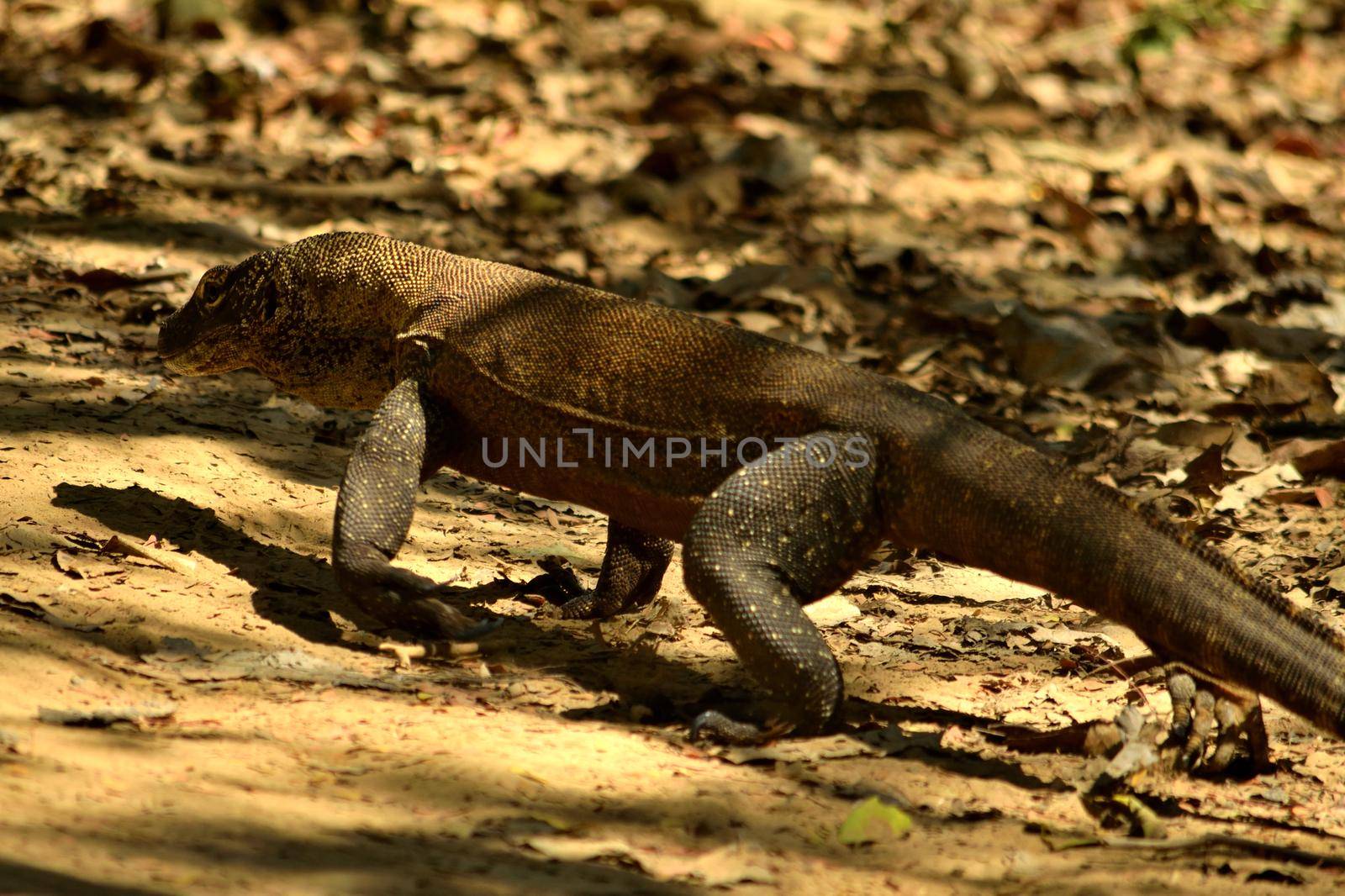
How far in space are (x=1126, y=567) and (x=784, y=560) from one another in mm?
951

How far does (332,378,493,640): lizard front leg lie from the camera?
4.38 meters

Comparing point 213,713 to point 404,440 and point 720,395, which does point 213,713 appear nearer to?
point 404,440

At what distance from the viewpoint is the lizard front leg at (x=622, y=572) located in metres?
5.16

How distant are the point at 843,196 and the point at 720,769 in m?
6.63

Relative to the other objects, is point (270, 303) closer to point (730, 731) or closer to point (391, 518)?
point (391, 518)

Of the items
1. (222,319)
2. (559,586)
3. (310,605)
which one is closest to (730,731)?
(559,586)

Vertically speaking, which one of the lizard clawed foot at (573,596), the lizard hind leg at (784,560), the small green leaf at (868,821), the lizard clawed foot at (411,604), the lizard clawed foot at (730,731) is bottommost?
the lizard clawed foot at (573,596)

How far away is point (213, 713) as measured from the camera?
3.71 meters

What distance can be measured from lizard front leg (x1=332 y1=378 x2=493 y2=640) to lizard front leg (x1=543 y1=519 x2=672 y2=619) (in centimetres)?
74

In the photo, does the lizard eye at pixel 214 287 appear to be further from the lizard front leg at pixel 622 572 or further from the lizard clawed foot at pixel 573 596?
the lizard front leg at pixel 622 572

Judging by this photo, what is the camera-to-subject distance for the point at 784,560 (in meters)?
4.14

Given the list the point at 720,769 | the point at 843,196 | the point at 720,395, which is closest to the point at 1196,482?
the point at 720,395

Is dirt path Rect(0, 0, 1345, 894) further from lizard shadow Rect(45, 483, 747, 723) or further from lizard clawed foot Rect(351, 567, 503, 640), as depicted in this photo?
lizard clawed foot Rect(351, 567, 503, 640)

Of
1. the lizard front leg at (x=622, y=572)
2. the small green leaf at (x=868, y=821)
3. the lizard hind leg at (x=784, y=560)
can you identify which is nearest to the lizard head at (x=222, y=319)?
the lizard front leg at (x=622, y=572)
